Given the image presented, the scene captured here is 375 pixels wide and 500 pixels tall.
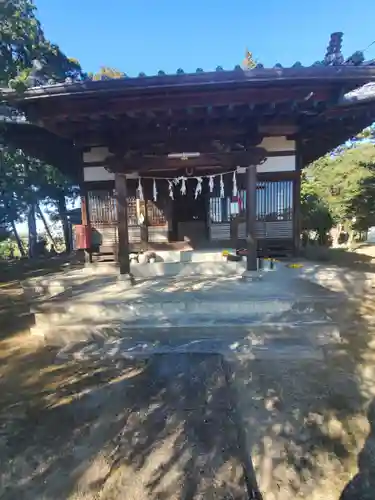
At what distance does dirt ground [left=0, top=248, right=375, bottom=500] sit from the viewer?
7.73 ft

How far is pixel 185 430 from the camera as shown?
295 cm

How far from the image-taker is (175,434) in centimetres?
289

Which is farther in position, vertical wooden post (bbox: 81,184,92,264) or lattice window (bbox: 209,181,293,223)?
vertical wooden post (bbox: 81,184,92,264)

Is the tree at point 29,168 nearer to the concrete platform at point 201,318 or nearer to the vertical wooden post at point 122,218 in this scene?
the vertical wooden post at point 122,218

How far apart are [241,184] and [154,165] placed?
2646 millimetres

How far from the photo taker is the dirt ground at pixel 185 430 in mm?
2355

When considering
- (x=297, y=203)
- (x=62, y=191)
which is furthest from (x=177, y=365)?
(x=62, y=191)

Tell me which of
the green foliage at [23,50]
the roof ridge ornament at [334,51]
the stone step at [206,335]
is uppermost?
the green foliage at [23,50]

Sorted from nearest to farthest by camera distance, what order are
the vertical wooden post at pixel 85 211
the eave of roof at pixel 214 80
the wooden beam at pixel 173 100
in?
the eave of roof at pixel 214 80 < the wooden beam at pixel 173 100 < the vertical wooden post at pixel 85 211

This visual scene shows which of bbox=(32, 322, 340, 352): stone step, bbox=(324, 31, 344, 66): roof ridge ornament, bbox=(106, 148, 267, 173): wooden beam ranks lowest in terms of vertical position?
bbox=(32, 322, 340, 352): stone step

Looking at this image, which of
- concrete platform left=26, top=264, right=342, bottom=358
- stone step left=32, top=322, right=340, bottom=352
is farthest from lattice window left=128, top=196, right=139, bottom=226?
stone step left=32, top=322, right=340, bottom=352

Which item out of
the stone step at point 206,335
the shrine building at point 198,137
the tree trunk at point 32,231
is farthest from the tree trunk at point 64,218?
the stone step at point 206,335

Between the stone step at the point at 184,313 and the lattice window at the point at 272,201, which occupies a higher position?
the lattice window at the point at 272,201

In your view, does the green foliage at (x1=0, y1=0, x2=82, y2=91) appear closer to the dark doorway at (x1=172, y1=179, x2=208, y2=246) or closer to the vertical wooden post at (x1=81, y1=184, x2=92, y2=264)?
the vertical wooden post at (x1=81, y1=184, x2=92, y2=264)
